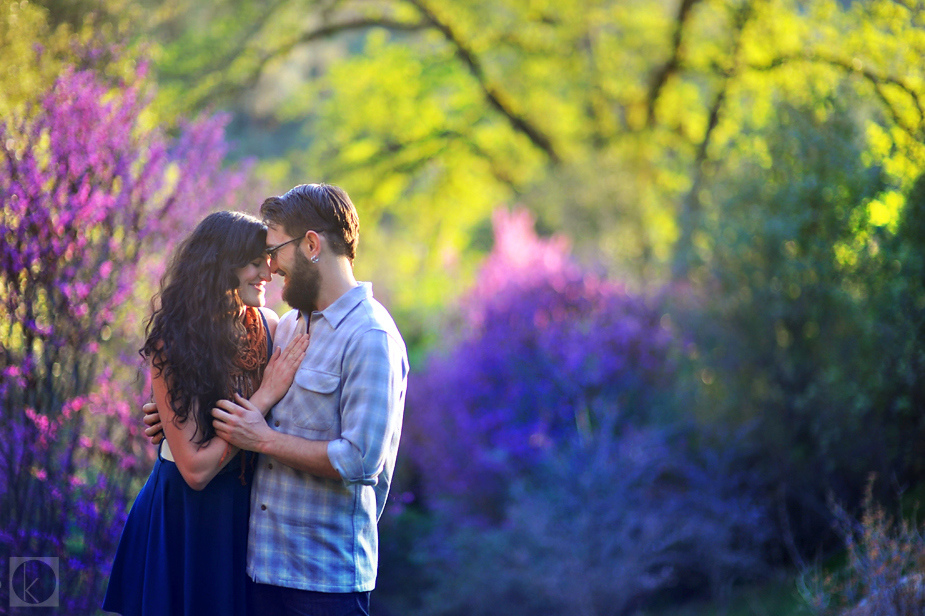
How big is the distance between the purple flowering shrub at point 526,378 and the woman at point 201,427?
11.5ft

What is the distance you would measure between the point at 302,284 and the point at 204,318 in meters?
0.32

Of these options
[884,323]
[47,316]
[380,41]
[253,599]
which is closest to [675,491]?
[884,323]

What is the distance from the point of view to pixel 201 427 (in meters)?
2.23

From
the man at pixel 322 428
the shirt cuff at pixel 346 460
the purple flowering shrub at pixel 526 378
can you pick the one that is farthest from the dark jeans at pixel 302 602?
the purple flowering shrub at pixel 526 378

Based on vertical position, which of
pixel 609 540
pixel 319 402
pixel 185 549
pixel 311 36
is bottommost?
pixel 609 540

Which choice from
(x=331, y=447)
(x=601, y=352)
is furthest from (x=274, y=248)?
(x=601, y=352)

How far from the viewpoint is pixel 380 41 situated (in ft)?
46.7

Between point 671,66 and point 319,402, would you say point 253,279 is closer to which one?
point 319,402

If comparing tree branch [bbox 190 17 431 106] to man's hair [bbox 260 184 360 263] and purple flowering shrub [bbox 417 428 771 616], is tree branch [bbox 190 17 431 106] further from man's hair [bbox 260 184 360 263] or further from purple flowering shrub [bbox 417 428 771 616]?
man's hair [bbox 260 184 360 263]

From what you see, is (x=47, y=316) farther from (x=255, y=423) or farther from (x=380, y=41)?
(x=380, y=41)

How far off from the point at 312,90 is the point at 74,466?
488 inches

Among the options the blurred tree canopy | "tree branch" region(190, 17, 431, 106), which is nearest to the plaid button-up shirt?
the blurred tree canopy

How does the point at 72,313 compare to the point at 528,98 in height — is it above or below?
below

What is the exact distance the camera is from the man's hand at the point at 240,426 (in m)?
2.18
